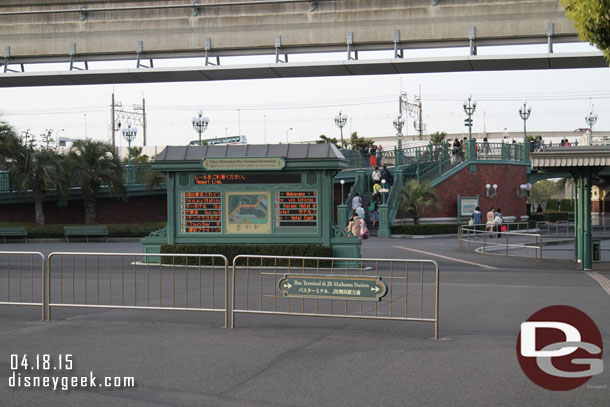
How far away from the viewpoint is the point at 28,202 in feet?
139

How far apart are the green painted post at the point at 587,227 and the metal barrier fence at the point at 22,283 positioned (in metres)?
15.0

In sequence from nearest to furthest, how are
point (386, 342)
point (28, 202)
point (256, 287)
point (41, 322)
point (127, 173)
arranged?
point (386, 342) < point (41, 322) < point (256, 287) < point (28, 202) < point (127, 173)

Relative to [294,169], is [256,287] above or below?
below

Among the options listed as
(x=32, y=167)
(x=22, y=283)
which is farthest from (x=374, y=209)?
(x=22, y=283)

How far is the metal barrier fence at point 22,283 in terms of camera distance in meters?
12.2

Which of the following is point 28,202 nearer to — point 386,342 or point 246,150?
point 246,150

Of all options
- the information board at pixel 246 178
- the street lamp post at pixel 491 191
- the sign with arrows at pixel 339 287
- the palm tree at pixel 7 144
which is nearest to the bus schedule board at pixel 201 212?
the information board at pixel 246 178

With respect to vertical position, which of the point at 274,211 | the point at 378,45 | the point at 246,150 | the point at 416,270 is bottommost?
the point at 416,270

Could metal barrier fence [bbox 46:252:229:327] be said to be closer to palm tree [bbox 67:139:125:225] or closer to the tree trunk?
palm tree [bbox 67:139:125:225]

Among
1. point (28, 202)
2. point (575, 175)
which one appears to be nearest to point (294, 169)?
point (575, 175)

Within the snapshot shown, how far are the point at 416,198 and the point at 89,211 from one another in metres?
19.1

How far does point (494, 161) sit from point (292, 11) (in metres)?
27.6

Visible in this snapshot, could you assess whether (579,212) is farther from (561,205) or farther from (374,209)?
(561,205)

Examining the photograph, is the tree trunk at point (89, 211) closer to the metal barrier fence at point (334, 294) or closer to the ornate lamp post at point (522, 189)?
the metal barrier fence at point (334, 294)
